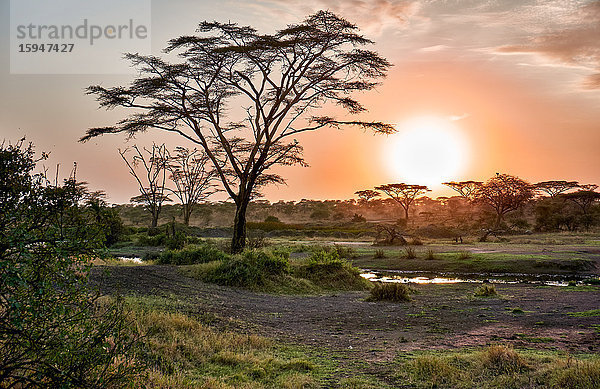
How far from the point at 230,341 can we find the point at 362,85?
17.9 metres

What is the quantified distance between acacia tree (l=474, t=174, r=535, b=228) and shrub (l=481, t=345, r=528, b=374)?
59762 millimetres

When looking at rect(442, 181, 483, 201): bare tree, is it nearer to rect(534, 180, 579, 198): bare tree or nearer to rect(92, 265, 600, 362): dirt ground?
rect(534, 180, 579, 198): bare tree

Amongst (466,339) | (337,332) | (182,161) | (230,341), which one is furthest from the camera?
(182,161)

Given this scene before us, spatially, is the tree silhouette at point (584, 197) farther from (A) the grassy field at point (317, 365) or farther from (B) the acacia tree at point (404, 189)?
(A) the grassy field at point (317, 365)

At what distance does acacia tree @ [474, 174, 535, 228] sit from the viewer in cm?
6419

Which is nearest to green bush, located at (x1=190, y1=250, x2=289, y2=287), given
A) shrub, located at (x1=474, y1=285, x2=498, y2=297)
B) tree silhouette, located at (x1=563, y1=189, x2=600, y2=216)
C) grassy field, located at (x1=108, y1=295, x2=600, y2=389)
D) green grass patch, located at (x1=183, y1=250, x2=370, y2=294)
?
green grass patch, located at (x1=183, y1=250, x2=370, y2=294)

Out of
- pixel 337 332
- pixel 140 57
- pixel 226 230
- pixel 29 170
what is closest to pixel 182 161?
pixel 226 230

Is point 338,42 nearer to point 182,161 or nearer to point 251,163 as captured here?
point 251,163

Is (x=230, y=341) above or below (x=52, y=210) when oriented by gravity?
below

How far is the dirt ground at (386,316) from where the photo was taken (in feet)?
33.3

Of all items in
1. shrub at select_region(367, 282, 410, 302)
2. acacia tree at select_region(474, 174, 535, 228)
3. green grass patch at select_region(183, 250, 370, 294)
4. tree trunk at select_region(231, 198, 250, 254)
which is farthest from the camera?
acacia tree at select_region(474, 174, 535, 228)

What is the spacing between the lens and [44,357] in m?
4.79

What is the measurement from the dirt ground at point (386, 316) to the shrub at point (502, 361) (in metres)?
1.83

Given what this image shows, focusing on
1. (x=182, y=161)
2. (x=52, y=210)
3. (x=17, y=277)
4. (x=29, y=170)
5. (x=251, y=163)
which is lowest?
(x=17, y=277)
